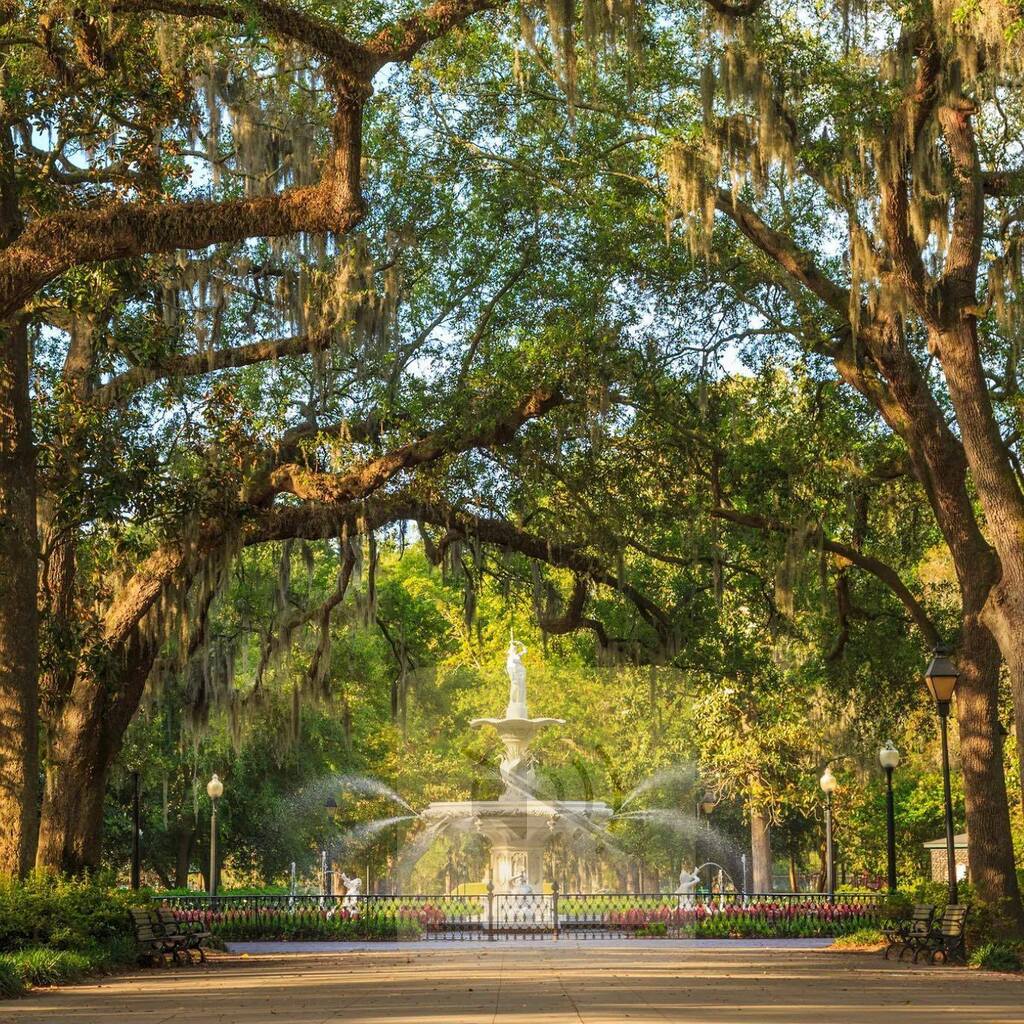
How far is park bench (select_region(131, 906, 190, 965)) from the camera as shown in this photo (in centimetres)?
1894

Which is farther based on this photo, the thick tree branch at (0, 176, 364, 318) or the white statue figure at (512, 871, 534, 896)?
the white statue figure at (512, 871, 534, 896)

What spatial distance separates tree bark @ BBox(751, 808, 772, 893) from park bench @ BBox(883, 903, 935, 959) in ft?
73.2

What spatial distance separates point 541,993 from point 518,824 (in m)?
16.6

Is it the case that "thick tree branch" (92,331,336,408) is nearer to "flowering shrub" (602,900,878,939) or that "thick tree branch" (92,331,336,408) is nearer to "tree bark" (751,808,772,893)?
"flowering shrub" (602,900,878,939)

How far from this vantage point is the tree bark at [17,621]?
15672 millimetres

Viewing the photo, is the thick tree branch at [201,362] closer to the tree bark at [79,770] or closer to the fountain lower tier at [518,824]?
the tree bark at [79,770]

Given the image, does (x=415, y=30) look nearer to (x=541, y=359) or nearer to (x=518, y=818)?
(x=541, y=359)

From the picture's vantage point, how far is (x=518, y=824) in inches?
1174

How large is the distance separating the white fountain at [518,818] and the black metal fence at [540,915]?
768mm

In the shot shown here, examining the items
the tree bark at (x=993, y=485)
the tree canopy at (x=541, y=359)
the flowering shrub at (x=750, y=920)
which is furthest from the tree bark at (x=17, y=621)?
the flowering shrub at (x=750, y=920)

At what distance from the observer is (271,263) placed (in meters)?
20.6

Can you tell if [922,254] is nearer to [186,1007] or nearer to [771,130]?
[771,130]

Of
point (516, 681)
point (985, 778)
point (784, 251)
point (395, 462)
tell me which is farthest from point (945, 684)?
point (516, 681)

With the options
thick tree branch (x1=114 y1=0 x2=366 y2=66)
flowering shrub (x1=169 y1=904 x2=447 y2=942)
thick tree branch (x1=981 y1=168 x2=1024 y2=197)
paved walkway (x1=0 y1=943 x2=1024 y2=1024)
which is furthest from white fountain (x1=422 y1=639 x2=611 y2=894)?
thick tree branch (x1=114 y1=0 x2=366 y2=66)
